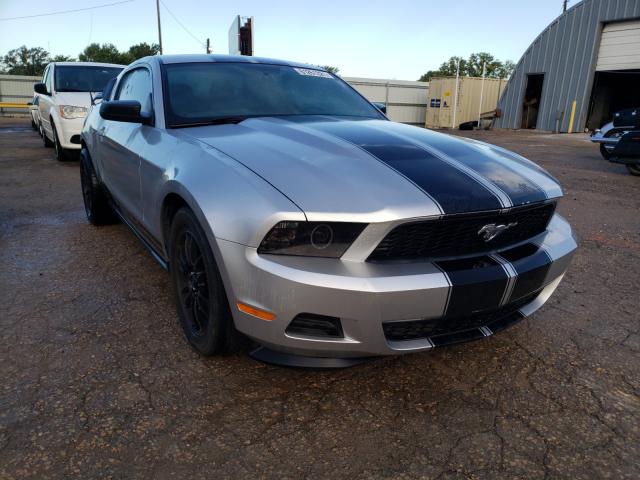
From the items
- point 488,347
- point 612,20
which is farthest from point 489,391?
point 612,20

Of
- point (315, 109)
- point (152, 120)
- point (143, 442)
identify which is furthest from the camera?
point (315, 109)

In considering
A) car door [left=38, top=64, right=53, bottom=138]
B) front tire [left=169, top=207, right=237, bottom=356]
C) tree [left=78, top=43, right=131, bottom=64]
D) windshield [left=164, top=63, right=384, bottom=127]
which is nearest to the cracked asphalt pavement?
front tire [left=169, top=207, right=237, bottom=356]

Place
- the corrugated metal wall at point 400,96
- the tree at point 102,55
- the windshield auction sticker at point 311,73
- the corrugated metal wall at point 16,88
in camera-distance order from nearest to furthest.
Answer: the windshield auction sticker at point 311,73 < the corrugated metal wall at point 400,96 < the corrugated metal wall at point 16,88 < the tree at point 102,55

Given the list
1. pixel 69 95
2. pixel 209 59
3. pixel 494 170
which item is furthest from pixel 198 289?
pixel 69 95

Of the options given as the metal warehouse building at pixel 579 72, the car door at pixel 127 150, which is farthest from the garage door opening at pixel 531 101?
the car door at pixel 127 150

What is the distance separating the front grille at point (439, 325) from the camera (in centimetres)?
185

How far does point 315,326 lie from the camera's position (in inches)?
71.9

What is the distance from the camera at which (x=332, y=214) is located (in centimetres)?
176

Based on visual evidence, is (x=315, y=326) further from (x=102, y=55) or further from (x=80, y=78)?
(x=102, y=55)

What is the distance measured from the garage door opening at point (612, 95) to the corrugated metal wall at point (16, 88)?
89.8ft

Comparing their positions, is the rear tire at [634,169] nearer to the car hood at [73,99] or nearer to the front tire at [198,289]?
the front tire at [198,289]

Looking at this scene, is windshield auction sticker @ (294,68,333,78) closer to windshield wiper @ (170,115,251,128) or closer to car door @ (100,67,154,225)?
windshield wiper @ (170,115,251,128)

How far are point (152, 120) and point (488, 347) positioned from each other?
221cm

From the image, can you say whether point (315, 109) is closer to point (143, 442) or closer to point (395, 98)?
point (143, 442)
